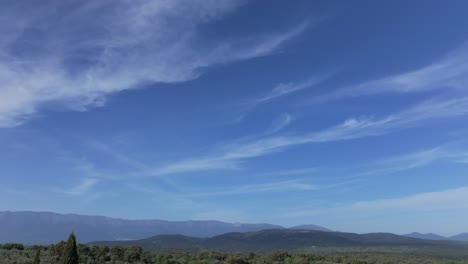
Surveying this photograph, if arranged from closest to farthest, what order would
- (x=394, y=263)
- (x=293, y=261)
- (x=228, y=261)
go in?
(x=228, y=261) < (x=293, y=261) < (x=394, y=263)

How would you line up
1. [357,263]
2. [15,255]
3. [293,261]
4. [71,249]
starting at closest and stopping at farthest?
[71,249] → [15,255] → [293,261] → [357,263]

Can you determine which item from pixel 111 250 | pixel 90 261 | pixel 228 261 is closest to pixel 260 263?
pixel 228 261

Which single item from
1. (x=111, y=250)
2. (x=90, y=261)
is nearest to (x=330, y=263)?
(x=111, y=250)

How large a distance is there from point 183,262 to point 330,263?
28234mm

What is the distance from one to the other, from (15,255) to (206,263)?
23.3 m

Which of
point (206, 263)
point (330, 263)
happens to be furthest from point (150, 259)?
point (330, 263)

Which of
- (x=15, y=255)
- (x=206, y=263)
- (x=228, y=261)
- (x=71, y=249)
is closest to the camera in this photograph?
(x=71, y=249)

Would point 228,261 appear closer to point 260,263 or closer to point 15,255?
point 260,263

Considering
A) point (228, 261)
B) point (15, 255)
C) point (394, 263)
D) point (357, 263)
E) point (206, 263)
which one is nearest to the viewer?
point (15, 255)

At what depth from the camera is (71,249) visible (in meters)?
30.8

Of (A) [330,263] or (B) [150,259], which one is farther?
(A) [330,263]

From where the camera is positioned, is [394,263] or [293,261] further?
[394,263]

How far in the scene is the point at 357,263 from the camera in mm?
76188

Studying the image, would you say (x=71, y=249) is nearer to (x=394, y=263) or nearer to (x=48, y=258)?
(x=48, y=258)
